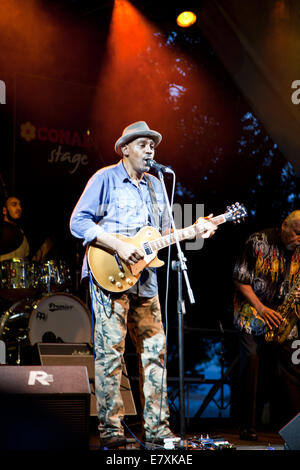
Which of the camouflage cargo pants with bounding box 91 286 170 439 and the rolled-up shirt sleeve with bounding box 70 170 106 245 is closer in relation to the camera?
the camouflage cargo pants with bounding box 91 286 170 439

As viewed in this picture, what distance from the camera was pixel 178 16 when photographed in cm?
672

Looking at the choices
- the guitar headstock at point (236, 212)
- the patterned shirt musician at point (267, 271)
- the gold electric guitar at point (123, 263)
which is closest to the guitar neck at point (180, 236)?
the gold electric guitar at point (123, 263)

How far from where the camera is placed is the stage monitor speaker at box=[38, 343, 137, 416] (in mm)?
4844

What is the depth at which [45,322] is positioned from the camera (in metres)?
6.20

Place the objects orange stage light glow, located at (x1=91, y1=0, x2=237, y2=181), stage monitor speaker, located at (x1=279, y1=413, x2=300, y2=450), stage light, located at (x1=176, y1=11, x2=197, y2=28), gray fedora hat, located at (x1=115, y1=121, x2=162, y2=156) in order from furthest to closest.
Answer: orange stage light glow, located at (x1=91, y1=0, x2=237, y2=181)
stage light, located at (x1=176, y1=11, x2=197, y2=28)
gray fedora hat, located at (x1=115, y1=121, x2=162, y2=156)
stage monitor speaker, located at (x1=279, y1=413, x2=300, y2=450)

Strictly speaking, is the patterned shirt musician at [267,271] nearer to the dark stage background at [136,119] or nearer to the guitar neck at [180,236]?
the guitar neck at [180,236]

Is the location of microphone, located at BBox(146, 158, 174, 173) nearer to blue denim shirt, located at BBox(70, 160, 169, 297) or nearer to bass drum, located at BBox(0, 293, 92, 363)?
blue denim shirt, located at BBox(70, 160, 169, 297)

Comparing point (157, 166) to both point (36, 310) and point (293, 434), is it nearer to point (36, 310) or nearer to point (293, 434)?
point (293, 434)

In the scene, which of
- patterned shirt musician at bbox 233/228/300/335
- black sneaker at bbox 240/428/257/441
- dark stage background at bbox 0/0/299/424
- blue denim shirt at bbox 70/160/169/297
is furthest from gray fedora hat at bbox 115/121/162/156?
dark stage background at bbox 0/0/299/424

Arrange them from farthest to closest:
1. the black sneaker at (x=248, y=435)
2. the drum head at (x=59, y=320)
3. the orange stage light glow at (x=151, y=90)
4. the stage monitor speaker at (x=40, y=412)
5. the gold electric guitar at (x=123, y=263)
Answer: the orange stage light glow at (x=151, y=90)
the drum head at (x=59, y=320)
the black sneaker at (x=248, y=435)
the gold electric guitar at (x=123, y=263)
the stage monitor speaker at (x=40, y=412)

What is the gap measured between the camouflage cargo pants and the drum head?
2436 mm

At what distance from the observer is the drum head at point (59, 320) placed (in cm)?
612

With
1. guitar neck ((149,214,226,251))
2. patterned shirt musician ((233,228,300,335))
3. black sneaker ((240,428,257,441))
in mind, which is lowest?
black sneaker ((240,428,257,441))
